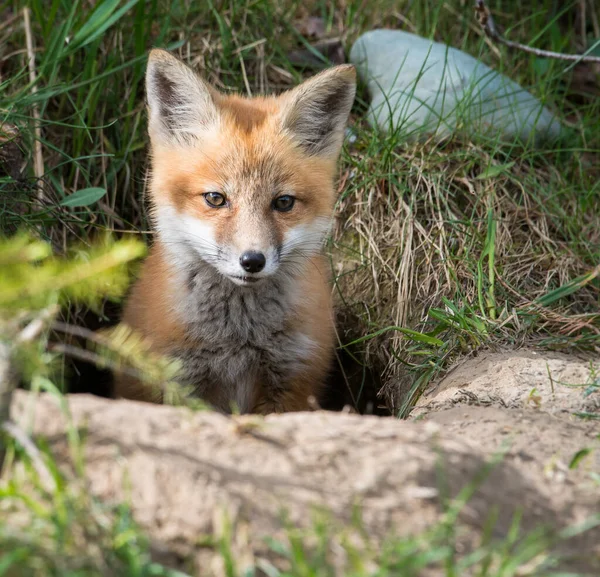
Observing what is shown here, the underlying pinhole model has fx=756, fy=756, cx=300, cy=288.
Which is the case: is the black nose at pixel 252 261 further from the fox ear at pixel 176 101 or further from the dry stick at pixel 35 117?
the dry stick at pixel 35 117

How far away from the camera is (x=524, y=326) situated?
3387 millimetres

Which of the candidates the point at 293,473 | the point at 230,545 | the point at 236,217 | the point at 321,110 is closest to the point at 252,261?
the point at 236,217

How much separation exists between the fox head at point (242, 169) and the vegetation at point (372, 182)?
1.49 feet

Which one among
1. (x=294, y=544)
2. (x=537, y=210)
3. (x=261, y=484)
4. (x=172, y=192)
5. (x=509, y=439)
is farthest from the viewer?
(x=537, y=210)

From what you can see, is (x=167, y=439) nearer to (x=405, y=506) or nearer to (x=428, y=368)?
(x=405, y=506)

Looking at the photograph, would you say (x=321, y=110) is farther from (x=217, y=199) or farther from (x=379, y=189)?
(x=379, y=189)

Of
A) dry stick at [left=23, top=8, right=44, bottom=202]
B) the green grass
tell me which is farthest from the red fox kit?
the green grass

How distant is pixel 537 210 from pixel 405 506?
274 centimetres

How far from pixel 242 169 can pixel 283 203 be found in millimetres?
227

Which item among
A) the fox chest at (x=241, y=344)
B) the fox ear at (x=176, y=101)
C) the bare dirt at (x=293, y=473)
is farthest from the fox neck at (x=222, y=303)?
the bare dirt at (x=293, y=473)

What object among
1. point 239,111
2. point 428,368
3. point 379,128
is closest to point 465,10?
point 379,128

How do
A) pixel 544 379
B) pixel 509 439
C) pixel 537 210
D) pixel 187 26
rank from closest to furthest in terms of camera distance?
pixel 509 439
pixel 544 379
pixel 537 210
pixel 187 26

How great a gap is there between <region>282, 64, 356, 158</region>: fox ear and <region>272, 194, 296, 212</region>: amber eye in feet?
1.08

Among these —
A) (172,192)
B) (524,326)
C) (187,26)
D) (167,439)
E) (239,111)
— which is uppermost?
(187,26)
